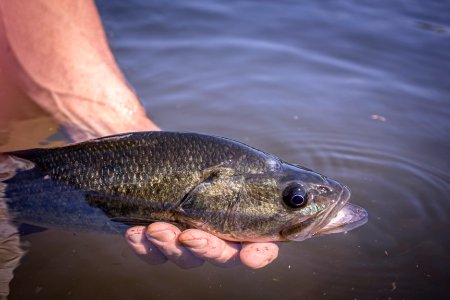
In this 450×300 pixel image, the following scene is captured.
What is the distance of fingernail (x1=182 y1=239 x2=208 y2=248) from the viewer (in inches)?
93.7

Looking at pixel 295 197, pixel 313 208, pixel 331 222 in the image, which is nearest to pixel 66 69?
pixel 295 197

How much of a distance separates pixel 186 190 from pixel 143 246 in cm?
51

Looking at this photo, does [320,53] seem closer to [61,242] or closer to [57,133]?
[57,133]

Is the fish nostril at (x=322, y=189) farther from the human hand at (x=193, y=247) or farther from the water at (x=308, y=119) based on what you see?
the water at (x=308, y=119)

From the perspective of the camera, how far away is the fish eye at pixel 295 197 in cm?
245

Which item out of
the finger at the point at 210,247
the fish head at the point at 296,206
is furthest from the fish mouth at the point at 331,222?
the finger at the point at 210,247

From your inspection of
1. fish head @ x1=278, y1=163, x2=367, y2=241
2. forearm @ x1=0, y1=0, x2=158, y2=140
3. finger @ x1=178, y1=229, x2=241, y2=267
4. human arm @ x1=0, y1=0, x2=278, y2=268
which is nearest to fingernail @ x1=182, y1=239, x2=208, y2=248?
finger @ x1=178, y1=229, x2=241, y2=267

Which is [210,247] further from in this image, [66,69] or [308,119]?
[66,69]

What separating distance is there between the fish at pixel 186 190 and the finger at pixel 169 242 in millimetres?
115

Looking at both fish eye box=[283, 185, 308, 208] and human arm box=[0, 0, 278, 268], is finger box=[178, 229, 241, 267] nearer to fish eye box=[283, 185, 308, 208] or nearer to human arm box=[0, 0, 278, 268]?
fish eye box=[283, 185, 308, 208]

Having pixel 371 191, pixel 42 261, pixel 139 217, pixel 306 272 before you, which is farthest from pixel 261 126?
pixel 42 261

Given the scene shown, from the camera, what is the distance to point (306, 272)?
2914mm

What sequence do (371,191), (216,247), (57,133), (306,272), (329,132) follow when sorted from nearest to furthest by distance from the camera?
(216,247) → (306,272) → (371,191) → (57,133) → (329,132)

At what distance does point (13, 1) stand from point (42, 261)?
3016 millimetres
